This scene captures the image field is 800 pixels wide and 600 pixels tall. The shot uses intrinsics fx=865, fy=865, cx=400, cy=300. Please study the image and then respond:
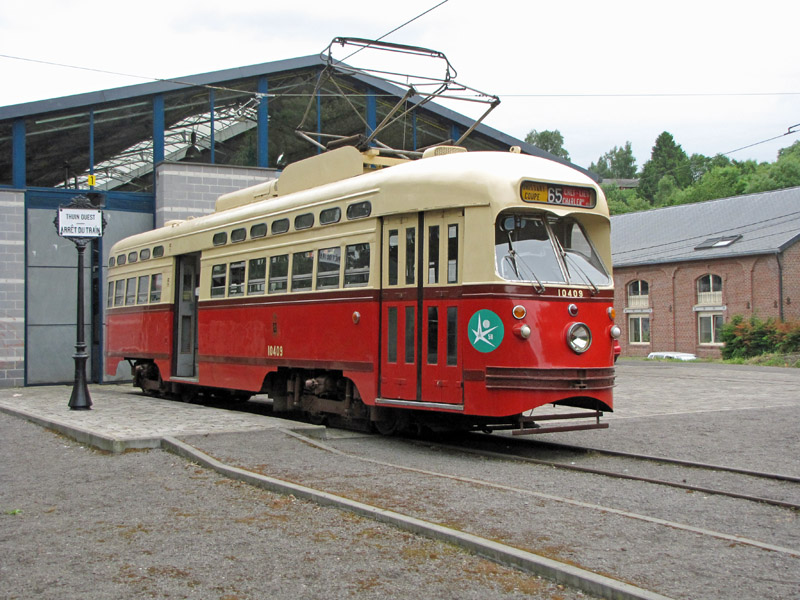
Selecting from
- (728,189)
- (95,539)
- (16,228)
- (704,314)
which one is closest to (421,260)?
(95,539)

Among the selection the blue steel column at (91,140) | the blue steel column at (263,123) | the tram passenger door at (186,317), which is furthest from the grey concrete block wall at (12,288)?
the tram passenger door at (186,317)

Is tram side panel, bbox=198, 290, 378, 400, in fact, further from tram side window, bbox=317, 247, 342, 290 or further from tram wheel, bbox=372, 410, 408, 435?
tram wheel, bbox=372, 410, 408, 435

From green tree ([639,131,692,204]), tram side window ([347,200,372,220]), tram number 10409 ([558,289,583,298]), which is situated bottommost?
tram number 10409 ([558,289,583,298])

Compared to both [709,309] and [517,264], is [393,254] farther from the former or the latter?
[709,309]

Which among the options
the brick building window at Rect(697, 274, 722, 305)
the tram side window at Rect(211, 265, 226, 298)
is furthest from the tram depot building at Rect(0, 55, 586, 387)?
the brick building window at Rect(697, 274, 722, 305)

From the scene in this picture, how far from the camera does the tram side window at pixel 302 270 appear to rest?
12.0 meters

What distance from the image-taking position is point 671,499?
7.55 m

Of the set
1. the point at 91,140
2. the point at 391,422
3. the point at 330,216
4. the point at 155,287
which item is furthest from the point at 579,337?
the point at 91,140

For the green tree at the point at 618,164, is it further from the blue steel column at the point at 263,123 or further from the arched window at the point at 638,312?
the blue steel column at the point at 263,123

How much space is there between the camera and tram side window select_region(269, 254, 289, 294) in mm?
12594

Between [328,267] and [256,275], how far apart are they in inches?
85.7

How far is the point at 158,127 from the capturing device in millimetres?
22891

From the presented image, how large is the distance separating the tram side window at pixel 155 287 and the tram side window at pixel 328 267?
19.6ft

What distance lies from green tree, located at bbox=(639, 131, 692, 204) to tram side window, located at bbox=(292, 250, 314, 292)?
109018 mm
